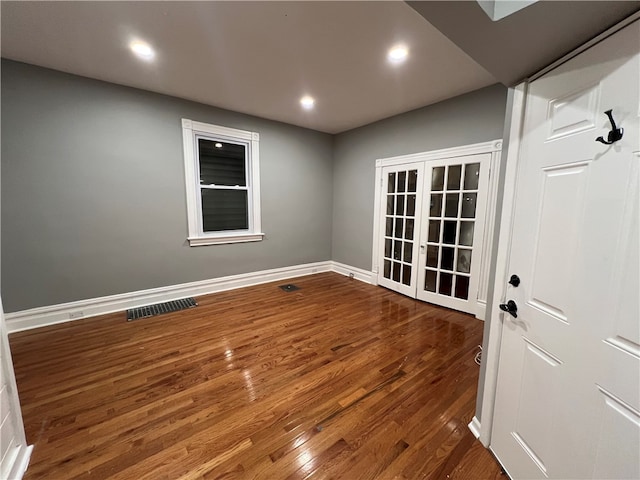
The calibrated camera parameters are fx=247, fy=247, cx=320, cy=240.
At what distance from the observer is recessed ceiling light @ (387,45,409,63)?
2135 millimetres

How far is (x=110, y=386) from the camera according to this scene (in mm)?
1884

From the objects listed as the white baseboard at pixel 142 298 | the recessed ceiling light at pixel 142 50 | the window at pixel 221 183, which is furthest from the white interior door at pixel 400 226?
the recessed ceiling light at pixel 142 50

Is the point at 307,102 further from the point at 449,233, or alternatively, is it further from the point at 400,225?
the point at 449,233

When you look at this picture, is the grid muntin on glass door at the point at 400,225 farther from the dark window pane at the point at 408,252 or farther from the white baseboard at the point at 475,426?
the white baseboard at the point at 475,426

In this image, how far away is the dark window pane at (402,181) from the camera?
147 inches

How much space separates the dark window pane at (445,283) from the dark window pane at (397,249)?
0.69m

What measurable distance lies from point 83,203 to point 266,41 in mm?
2701

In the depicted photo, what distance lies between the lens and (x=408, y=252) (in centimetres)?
377

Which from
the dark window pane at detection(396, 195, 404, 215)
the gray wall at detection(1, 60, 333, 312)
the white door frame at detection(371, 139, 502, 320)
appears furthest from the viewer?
the dark window pane at detection(396, 195, 404, 215)

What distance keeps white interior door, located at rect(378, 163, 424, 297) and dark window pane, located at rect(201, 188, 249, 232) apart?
232 centimetres

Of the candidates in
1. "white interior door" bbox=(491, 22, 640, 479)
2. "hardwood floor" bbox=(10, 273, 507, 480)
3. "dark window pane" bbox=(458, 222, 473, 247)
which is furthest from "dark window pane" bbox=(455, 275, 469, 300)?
"white interior door" bbox=(491, 22, 640, 479)

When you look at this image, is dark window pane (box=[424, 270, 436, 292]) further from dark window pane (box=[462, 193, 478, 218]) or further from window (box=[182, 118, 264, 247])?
window (box=[182, 118, 264, 247])

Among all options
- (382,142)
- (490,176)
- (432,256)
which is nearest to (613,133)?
(490,176)

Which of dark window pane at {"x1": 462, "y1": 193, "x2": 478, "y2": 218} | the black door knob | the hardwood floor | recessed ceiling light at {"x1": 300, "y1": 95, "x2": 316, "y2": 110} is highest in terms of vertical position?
recessed ceiling light at {"x1": 300, "y1": 95, "x2": 316, "y2": 110}
